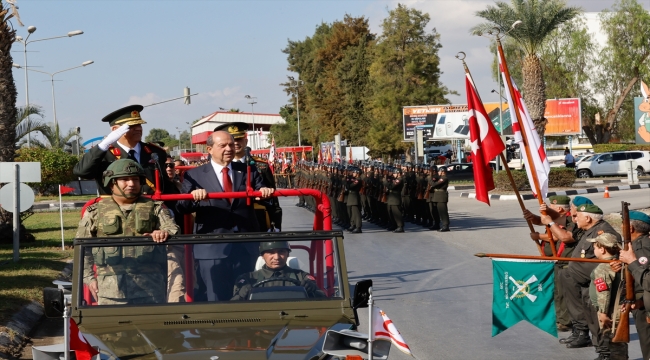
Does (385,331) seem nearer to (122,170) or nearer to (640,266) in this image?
(122,170)

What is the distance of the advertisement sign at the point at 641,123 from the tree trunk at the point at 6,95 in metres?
44.7

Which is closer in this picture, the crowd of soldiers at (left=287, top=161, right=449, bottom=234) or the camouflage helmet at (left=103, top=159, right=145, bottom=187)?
the camouflage helmet at (left=103, top=159, right=145, bottom=187)

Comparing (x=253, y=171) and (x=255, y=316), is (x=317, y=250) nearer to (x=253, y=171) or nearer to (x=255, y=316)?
(x=255, y=316)

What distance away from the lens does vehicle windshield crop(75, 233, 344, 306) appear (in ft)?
17.2

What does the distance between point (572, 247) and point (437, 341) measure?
5.46 ft

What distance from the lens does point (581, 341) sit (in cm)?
880

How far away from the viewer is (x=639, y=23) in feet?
189

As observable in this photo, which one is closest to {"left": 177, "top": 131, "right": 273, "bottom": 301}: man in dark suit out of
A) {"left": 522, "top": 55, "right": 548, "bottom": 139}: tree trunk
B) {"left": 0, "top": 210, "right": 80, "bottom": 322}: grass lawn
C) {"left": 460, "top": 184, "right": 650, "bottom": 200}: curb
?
{"left": 0, "top": 210, "right": 80, "bottom": 322}: grass lawn

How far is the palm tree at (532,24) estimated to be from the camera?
3588 cm

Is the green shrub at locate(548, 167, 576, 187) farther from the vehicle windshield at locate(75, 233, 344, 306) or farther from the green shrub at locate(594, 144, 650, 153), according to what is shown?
the vehicle windshield at locate(75, 233, 344, 306)

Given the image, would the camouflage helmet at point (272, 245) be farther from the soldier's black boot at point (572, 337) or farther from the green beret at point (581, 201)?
the soldier's black boot at point (572, 337)

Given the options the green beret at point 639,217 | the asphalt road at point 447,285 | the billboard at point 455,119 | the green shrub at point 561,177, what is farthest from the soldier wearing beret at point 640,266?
the billboard at point 455,119

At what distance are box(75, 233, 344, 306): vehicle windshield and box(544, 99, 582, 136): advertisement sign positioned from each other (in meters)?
53.3

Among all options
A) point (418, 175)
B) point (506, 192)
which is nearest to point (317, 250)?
point (418, 175)
